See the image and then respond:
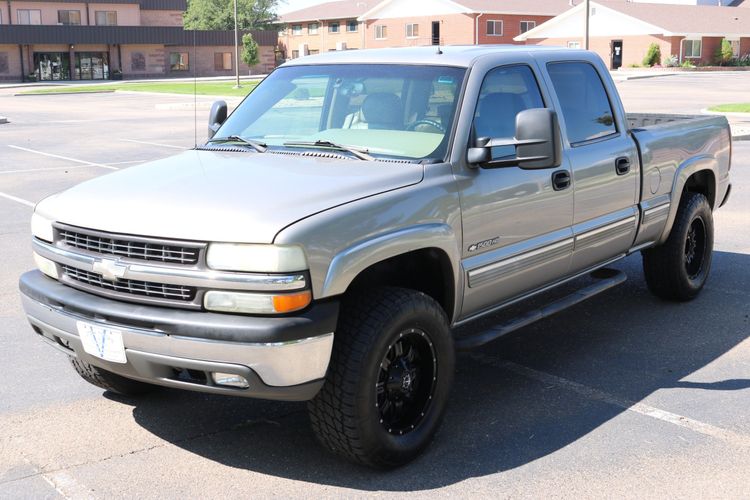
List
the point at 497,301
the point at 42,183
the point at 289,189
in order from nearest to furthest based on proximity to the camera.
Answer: the point at 289,189
the point at 497,301
the point at 42,183

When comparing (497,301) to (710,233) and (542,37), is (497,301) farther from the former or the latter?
(542,37)

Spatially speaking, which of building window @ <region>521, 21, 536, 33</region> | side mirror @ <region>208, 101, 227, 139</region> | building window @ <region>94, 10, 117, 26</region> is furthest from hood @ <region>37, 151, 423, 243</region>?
building window @ <region>521, 21, 536, 33</region>

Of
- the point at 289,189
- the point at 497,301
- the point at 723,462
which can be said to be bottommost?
the point at 723,462

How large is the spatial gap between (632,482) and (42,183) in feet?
41.9

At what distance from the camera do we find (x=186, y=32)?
80188 millimetres

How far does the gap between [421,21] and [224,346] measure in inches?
3243

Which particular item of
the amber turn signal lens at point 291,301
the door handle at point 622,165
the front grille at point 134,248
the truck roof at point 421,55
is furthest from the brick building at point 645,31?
the amber turn signal lens at point 291,301

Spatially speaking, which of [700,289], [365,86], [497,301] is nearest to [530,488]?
[497,301]

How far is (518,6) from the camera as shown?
8138cm

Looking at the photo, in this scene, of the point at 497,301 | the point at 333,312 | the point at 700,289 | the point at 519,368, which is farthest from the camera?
the point at 700,289

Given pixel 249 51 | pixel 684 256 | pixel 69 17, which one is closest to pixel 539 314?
pixel 684 256

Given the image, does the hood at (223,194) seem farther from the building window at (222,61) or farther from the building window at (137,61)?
the building window at (222,61)

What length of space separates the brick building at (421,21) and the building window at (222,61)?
6.66 meters

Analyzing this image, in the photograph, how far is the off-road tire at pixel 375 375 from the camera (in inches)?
162
